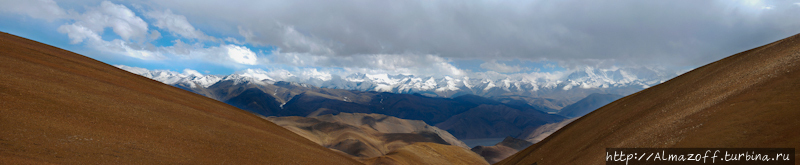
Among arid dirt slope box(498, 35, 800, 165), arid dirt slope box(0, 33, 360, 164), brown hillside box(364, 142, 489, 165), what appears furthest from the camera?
brown hillside box(364, 142, 489, 165)

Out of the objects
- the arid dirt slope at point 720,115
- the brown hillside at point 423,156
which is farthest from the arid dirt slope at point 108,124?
the brown hillside at point 423,156

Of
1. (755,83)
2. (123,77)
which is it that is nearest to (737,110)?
(755,83)

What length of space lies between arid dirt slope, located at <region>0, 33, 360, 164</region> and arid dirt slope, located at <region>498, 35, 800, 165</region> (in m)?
26.5

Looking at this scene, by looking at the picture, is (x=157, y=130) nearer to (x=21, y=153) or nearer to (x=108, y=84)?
(x=21, y=153)

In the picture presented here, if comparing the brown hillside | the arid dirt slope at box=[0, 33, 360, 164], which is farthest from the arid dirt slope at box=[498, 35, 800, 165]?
the brown hillside

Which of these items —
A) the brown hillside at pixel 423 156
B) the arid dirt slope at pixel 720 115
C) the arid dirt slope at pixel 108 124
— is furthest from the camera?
the brown hillside at pixel 423 156

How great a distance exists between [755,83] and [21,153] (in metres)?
43.0

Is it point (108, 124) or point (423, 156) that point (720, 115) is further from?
point (423, 156)

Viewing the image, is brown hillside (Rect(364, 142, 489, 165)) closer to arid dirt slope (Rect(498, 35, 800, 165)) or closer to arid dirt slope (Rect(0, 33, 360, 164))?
arid dirt slope (Rect(0, 33, 360, 164))

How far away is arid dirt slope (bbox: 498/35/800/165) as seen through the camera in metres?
15.9

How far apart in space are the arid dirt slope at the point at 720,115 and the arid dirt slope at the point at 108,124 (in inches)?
1043

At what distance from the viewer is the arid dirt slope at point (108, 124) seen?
51.0 ft

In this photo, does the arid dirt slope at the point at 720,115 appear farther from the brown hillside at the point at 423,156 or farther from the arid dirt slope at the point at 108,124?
the brown hillside at the point at 423,156

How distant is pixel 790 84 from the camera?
19344mm
